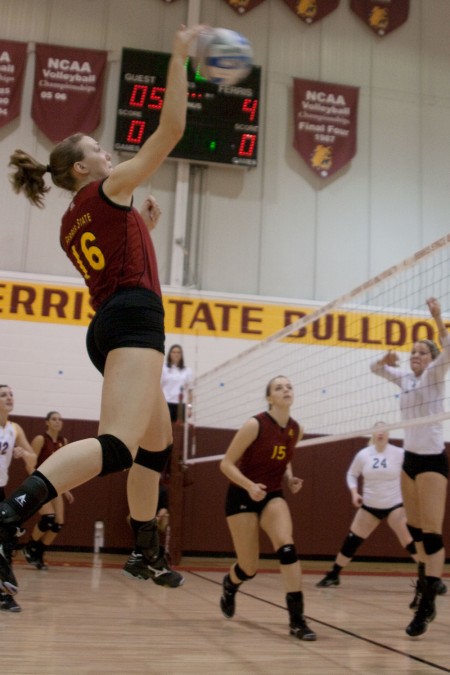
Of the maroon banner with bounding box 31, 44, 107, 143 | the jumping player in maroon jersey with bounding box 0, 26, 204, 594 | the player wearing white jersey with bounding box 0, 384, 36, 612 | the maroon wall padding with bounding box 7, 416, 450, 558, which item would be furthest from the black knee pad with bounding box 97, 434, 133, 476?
the maroon banner with bounding box 31, 44, 107, 143

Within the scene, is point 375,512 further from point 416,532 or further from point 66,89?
point 66,89

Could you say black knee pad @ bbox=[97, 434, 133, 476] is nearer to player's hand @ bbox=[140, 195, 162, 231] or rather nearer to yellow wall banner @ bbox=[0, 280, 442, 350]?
player's hand @ bbox=[140, 195, 162, 231]

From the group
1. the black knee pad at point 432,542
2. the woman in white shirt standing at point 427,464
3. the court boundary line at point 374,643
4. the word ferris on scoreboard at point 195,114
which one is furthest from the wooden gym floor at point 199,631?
the word ferris on scoreboard at point 195,114

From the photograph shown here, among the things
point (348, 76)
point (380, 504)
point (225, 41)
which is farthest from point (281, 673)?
point (348, 76)

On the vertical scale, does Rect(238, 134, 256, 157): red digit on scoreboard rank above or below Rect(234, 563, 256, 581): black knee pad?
above

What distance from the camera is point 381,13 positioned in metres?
14.4

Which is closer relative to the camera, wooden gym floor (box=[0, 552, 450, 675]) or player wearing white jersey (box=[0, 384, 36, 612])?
wooden gym floor (box=[0, 552, 450, 675])

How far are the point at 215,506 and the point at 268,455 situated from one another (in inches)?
248

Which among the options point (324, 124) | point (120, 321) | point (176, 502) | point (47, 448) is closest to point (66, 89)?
point (324, 124)

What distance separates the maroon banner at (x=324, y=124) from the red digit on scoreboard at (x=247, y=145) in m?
1.17

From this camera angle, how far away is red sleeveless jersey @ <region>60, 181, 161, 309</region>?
125 inches

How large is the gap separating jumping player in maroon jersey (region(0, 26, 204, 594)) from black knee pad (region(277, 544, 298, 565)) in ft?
6.31

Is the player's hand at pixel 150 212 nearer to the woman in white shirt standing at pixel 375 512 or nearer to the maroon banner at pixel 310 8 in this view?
the woman in white shirt standing at pixel 375 512

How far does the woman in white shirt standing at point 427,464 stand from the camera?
5215 millimetres
